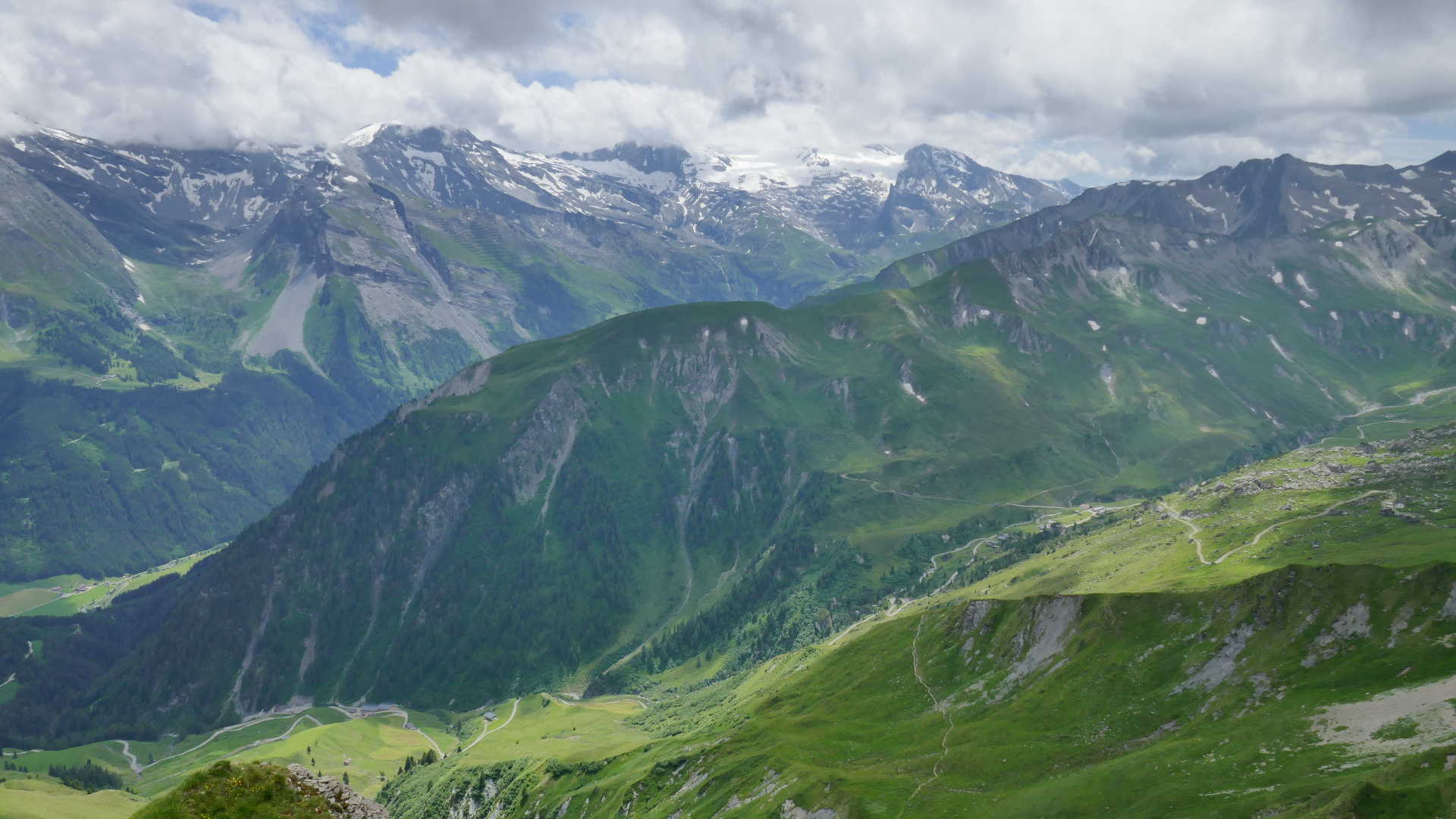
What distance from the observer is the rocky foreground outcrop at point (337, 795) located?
86938mm

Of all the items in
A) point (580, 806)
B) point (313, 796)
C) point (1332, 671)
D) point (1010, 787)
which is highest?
point (313, 796)

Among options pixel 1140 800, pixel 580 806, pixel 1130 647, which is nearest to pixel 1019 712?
pixel 1130 647

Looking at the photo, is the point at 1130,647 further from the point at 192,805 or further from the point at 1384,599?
the point at 192,805

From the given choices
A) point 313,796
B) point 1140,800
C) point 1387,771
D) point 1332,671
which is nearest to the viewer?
point 313,796

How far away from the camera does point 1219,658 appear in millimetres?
143500

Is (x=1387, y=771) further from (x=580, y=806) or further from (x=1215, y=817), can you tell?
(x=580, y=806)

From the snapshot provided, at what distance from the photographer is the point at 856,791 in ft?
456

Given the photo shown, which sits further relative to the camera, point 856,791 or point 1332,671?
point 856,791

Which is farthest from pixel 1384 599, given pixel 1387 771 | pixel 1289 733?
pixel 1387 771

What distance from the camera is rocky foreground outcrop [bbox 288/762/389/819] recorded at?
285 feet

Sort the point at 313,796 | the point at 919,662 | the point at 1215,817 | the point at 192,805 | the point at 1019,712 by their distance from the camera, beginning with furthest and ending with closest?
1. the point at 919,662
2. the point at 1019,712
3. the point at 1215,817
4. the point at 313,796
5. the point at 192,805

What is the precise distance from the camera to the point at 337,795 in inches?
3489

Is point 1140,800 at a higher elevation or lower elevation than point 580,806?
higher

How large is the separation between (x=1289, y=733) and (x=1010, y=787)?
123 ft
